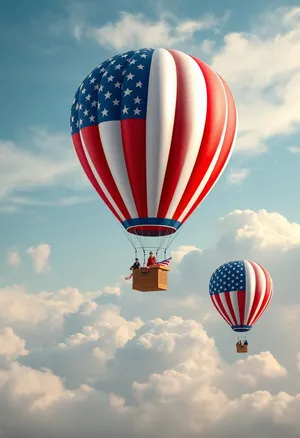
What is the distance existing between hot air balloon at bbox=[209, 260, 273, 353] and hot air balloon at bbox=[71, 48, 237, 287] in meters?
19.5

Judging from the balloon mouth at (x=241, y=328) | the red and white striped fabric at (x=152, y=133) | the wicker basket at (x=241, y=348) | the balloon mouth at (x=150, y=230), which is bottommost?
the balloon mouth at (x=150, y=230)

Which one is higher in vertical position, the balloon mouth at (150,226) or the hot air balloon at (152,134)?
the hot air balloon at (152,134)

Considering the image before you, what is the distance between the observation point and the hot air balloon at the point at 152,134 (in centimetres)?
3784

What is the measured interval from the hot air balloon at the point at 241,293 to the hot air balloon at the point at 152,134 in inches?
768

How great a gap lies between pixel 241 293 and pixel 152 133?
75.5 feet

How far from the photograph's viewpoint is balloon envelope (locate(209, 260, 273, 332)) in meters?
→ 57.8

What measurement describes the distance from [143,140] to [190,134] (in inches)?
86.5

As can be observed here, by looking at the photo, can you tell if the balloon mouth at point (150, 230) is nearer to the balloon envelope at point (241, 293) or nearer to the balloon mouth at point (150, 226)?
the balloon mouth at point (150, 226)

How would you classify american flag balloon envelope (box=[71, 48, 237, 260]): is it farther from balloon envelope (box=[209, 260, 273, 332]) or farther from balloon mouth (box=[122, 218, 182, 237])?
balloon envelope (box=[209, 260, 273, 332])

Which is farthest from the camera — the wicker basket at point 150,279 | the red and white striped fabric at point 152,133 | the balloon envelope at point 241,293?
the balloon envelope at point 241,293

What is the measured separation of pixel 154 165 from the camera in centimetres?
3788

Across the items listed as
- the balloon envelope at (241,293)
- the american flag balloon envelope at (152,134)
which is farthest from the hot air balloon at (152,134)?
the balloon envelope at (241,293)

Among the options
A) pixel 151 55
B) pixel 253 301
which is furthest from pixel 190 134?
pixel 253 301

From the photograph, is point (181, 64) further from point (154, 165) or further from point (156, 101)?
point (154, 165)
